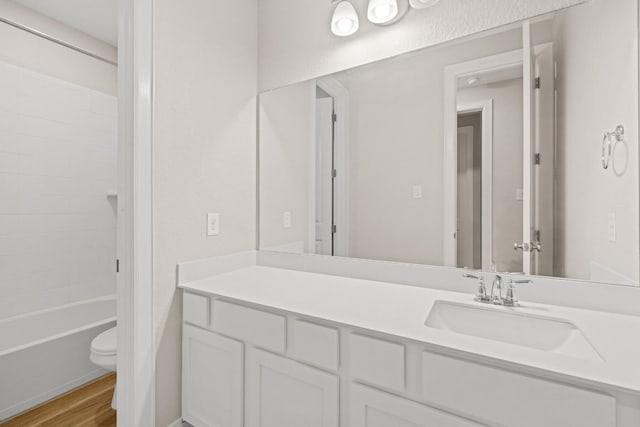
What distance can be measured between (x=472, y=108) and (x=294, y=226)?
43.0 inches

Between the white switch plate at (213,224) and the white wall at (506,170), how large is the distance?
1.33 m

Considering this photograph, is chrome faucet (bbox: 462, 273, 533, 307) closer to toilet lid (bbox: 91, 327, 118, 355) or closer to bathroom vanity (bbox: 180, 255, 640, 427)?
bathroom vanity (bbox: 180, 255, 640, 427)

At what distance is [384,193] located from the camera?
1.61 metres

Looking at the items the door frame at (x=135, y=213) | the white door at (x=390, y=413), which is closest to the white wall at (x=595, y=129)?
the white door at (x=390, y=413)

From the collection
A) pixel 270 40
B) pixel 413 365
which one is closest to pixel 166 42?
pixel 270 40

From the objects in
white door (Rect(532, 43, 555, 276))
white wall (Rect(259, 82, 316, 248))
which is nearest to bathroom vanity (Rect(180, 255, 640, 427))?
white door (Rect(532, 43, 555, 276))

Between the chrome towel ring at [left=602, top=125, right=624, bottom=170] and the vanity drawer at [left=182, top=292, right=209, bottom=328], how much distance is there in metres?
1.61

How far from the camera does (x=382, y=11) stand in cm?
153

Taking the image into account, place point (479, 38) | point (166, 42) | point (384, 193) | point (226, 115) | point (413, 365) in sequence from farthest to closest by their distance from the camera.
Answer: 1. point (226, 115)
2. point (384, 193)
3. point (166, 42)
4. point (479, 38)
5. point (413, 365)

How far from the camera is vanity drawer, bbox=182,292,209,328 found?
1424 millimetres

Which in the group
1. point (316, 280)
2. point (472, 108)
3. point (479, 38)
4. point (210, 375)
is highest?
point (479, 38)

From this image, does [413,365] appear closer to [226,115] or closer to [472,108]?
[472,108]

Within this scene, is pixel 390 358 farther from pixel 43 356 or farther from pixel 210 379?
pixel 43 356

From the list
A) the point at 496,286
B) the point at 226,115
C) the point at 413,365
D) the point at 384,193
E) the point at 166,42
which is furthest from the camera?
the point at 226,115
